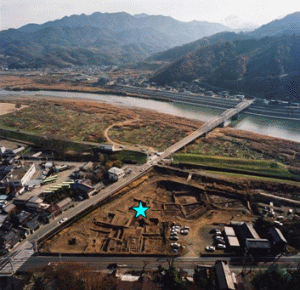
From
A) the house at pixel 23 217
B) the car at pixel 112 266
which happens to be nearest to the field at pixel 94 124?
the house at pixel 23 217

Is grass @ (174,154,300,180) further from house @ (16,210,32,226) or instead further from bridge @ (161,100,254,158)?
house @ (16,210,32,226)

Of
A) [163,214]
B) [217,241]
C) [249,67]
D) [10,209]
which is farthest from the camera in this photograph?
[249,67]

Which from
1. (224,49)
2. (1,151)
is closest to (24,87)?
(1,151)

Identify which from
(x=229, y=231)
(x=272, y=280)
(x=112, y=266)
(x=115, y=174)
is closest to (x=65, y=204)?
(x=115, y=174)

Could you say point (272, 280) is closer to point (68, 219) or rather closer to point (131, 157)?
point (68, 219)

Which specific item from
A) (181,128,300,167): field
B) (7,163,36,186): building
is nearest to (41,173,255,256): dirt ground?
(7,163,36,186): building

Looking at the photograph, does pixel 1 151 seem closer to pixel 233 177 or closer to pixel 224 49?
pixel 233 177

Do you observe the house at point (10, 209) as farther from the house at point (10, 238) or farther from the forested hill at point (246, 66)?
the forested hill at point (246, 66)
